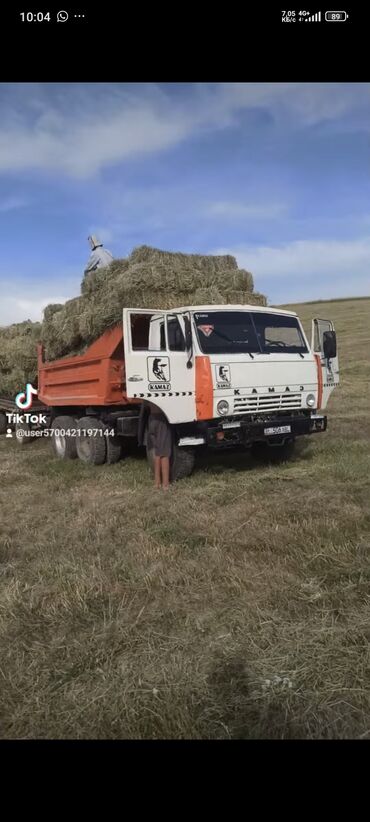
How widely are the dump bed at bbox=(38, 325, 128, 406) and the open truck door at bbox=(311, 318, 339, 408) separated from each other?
2.84 m

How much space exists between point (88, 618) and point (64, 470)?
5234mm

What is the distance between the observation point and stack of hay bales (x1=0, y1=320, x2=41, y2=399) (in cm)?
1160

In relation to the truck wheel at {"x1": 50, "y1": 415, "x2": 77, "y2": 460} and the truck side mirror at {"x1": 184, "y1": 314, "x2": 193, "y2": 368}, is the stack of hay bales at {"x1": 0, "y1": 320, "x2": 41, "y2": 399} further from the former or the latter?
the truck side mirror at {"x1": 184, "y1": 314, "x2": 193, "y2": 368}

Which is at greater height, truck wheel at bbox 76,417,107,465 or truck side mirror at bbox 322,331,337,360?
truck side mirror at bbox 322,331,337,360

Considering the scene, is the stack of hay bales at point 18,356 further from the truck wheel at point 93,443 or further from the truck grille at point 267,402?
the truck grille at point 267,402

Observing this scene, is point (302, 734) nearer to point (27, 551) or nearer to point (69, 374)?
Answer: point (27, 551)

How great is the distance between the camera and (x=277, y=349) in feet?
24.2

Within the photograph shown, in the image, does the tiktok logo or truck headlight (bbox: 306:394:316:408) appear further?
the tiktok logo

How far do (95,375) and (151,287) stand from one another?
5.24 feet

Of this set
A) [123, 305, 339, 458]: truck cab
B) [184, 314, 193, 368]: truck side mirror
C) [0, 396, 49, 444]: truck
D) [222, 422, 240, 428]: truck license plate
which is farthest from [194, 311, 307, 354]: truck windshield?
[0, 396, 49, 444]: truck

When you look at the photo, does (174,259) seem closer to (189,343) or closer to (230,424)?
(189,343)

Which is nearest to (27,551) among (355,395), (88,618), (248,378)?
(88,618)

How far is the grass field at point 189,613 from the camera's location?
230 cm

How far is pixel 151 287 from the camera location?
7.51 m
